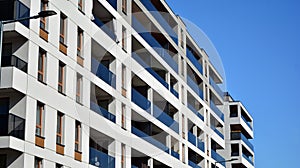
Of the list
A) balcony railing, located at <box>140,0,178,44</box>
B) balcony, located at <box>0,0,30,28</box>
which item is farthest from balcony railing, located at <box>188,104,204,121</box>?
balcony, located at <box>0,0,30,28</box>

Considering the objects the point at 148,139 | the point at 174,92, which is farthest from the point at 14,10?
the point at 174,92

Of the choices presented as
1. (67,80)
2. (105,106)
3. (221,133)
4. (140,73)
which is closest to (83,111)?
(67,80)

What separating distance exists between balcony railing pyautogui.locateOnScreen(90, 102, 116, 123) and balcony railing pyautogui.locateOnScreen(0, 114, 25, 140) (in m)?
8.62

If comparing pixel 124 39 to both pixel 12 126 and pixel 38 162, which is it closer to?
pixel 38 162

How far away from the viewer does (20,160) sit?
29438 millimetres

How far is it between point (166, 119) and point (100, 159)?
599 inches

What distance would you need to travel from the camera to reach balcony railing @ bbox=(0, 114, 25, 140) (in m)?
29.3

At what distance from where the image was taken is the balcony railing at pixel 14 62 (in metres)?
30.2

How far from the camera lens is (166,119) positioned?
5328 cm

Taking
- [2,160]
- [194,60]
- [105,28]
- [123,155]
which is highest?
[194,60]

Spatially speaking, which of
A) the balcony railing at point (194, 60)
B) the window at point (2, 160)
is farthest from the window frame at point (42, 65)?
the balcony railing at point (194, 60)

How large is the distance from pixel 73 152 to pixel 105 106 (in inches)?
279

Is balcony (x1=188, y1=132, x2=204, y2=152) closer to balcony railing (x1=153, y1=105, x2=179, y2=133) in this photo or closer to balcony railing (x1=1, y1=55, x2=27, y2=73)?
balcony railing (x1=153, y1=105, x2=179, y2=133)

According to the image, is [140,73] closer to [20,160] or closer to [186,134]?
[186,134]
